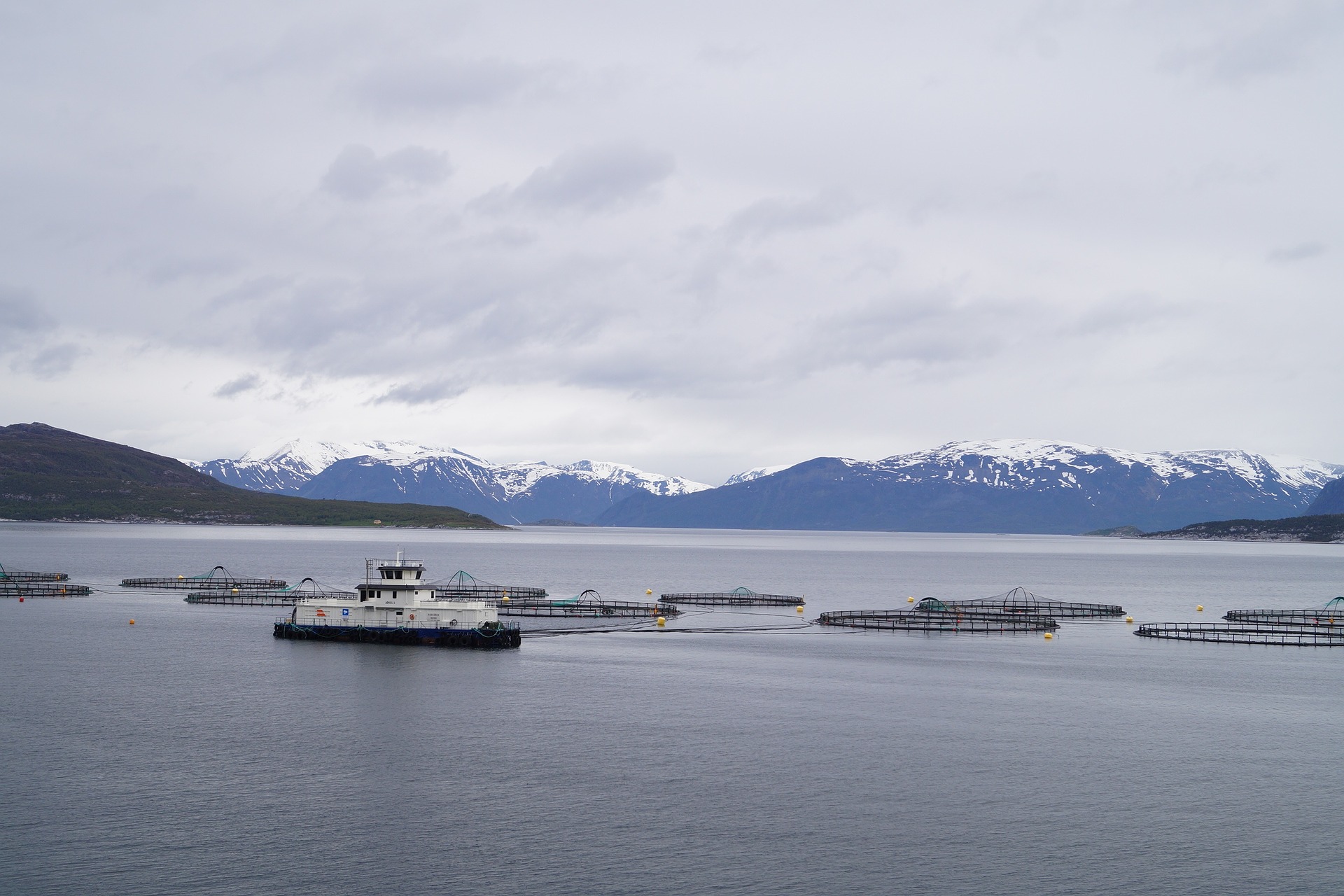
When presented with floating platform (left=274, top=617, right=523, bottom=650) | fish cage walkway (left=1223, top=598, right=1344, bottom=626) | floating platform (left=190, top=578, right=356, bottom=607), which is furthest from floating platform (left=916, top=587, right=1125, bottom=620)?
floating platform (left=190, top=578, right=356, bottom=607)

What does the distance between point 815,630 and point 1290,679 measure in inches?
1746

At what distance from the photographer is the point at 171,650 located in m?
87.4

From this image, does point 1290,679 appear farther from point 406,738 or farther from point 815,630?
point 406,738

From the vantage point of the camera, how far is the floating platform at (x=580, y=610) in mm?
125250

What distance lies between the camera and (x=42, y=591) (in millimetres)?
134750

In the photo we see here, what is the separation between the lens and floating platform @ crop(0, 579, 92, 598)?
13425cm

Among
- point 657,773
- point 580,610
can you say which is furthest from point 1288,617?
point 657,773

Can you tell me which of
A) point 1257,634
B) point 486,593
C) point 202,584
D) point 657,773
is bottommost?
point 657,773

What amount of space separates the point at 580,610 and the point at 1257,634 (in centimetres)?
7050

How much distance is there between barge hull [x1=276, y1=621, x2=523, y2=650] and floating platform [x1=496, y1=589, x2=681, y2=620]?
26340 millimetres

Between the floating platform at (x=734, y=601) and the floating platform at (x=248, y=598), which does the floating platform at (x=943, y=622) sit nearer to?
the floating platform at (x=734, y=601)

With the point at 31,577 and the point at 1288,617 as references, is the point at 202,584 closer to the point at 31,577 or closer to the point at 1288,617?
the point at 31,577

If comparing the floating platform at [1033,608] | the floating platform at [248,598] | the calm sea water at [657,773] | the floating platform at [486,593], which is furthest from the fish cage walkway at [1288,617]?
the floating platform at [248,598]

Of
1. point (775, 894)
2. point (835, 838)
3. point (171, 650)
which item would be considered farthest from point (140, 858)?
point (171, 650)
